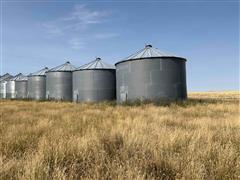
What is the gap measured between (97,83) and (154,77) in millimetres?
7902

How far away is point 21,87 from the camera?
4303 cm

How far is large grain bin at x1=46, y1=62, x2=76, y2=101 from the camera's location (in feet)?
97.8

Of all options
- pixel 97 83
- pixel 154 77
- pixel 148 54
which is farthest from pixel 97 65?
pixel 154 77

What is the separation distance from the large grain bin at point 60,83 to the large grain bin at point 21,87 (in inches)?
518

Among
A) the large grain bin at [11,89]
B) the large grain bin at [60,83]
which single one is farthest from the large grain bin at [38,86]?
the large grain bin at [11,89]

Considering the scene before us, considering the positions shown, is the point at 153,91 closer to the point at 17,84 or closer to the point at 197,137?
the point at 197,137

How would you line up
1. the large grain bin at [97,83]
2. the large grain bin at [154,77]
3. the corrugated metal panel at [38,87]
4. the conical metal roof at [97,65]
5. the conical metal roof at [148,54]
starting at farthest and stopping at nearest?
the corrugated metal panel at [38,87]
the conical metal roof at [97,65]
the large grain bin at [97,83]
the conical metal roof at [148,54]
the large grain bin at [154,77]

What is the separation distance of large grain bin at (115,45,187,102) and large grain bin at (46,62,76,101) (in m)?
11.5

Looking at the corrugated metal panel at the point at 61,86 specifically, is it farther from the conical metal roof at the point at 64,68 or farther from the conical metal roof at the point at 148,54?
the conical metal roof at the point at 148,54

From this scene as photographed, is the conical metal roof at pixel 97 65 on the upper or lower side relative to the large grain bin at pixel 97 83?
upper

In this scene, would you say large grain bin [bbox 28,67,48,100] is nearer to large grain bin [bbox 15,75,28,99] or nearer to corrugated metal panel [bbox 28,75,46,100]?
corrugated metal panel [bbox 28,75,46,100]

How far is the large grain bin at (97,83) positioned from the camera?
81.3 ft

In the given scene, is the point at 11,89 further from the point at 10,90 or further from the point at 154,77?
the point at 154,77

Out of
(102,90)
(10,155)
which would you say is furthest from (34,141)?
(102,90)
